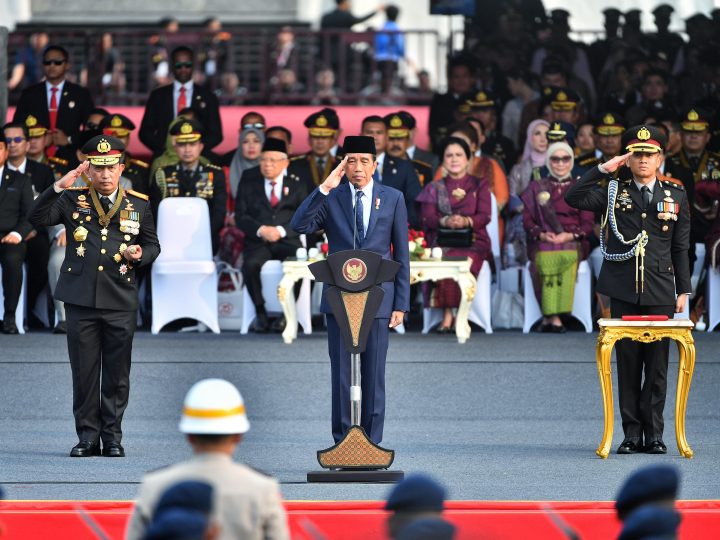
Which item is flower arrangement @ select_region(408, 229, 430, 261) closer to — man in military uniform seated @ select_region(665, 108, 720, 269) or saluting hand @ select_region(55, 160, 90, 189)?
man in military uniform seated @ select_region(665, 108, 720, 269)

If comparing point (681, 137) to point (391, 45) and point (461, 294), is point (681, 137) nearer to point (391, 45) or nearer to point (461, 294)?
point (461, 294)

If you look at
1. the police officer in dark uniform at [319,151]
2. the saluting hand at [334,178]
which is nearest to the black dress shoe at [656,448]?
the saluting hand at [334,178]

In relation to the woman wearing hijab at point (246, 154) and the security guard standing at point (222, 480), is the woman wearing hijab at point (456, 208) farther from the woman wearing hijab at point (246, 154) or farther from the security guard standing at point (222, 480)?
the security guard standing at point (222, 480)

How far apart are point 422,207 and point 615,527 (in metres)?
6.17

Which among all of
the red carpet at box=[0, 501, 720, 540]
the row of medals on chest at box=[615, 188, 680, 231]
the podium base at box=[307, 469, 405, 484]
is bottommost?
the podium base at box=[307, 469, 405, 484]

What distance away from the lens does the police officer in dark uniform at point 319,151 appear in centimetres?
1340

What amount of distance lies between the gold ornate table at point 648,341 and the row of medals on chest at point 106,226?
2401 mm

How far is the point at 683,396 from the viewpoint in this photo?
8867 mm

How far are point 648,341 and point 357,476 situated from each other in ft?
5.69

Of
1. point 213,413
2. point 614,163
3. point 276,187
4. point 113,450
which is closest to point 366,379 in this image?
point 113,450

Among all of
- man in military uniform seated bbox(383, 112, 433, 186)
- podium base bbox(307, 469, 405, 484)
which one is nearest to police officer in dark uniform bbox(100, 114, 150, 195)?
man in military uniform seated bbox(383, 112, 433, 186)

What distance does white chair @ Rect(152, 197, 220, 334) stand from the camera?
12797 millimetres

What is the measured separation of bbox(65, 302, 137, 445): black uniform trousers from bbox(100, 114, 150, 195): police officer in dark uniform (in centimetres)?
472

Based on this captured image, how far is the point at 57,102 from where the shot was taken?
14.4 m
